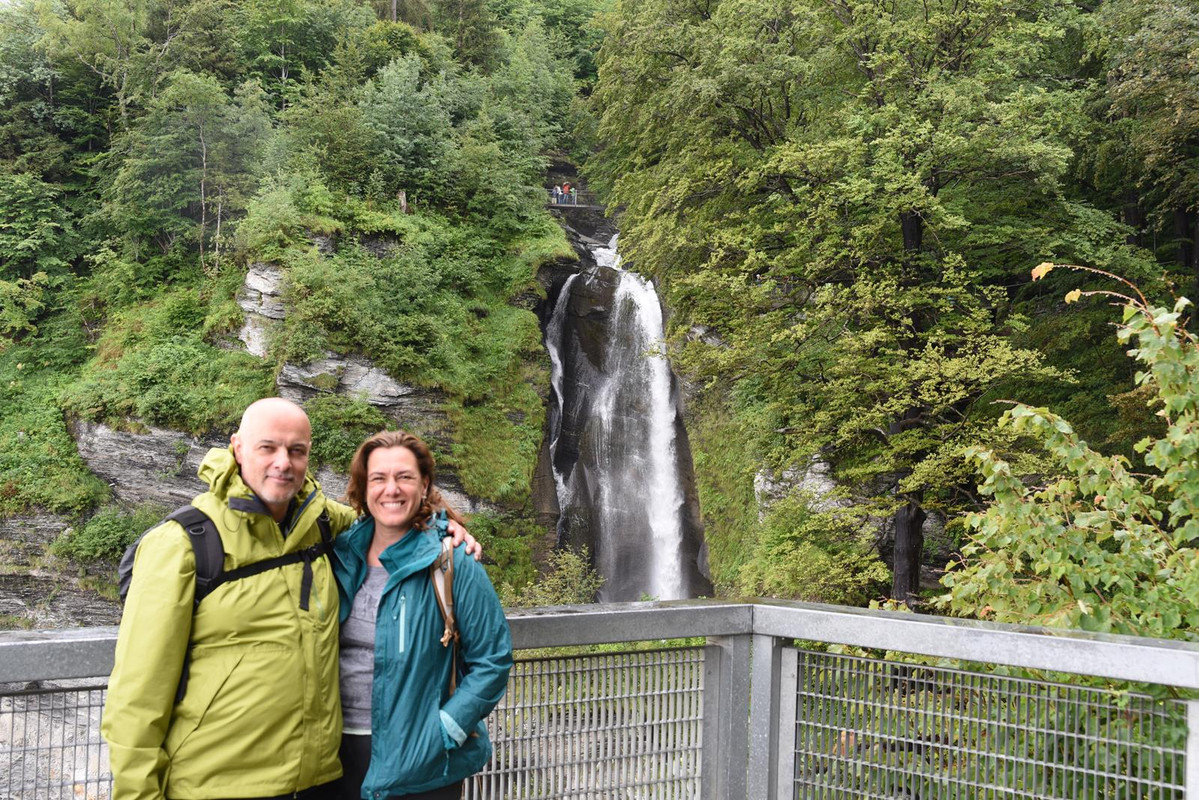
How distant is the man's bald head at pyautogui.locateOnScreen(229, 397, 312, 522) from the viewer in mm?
2406

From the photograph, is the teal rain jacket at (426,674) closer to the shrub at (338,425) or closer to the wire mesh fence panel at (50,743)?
the wire mesh fence panel at (50,743)

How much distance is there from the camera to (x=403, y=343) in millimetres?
20172

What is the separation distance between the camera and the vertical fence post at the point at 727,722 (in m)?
3.33

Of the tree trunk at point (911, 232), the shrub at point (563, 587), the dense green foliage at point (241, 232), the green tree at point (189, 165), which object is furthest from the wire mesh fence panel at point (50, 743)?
the green tree at point (189, 165)

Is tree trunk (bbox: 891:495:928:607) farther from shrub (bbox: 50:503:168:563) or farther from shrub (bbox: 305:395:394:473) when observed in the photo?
shrub (bbox: 50:503:168:563)

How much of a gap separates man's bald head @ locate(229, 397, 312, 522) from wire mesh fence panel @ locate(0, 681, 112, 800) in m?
0.80

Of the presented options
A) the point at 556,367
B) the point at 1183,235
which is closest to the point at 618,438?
the point at 556,367

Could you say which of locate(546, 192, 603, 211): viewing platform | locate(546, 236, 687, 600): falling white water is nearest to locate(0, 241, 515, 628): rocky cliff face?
locate(546, 236, 687, 600): falling white water

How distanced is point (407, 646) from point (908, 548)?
1116cm

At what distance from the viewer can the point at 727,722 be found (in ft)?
11.0

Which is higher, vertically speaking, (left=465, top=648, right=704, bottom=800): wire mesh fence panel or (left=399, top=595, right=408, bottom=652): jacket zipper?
(left=399, top=595, right=408, bottom=652): jacket zipper

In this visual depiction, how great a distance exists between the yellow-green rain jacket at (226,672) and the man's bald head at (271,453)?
0.12ft

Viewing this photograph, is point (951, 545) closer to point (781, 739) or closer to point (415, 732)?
point (781, 739)

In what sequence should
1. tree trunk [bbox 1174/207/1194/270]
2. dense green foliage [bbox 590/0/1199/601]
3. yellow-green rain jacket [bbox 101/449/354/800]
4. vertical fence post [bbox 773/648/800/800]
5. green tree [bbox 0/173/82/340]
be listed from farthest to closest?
green tree [bbox 0/173/82/340]
tree trunk [bbox 1174/207/1194/270]
dense green foliage [bbox 590/0/1199/601]
vertical fence post [bbox 773/648/800/800]
yellow-green rain jacket [bbox 101/449/354/800]
